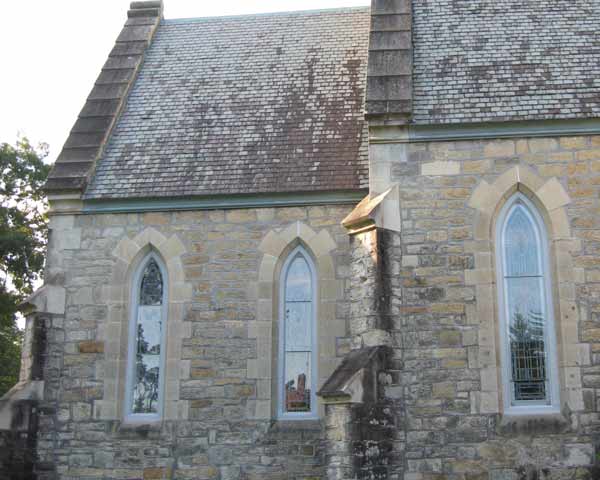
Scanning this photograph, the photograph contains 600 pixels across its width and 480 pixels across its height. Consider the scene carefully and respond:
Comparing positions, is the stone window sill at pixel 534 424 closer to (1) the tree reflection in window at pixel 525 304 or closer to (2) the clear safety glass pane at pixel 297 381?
(1) the tree reflection in window at pixel 525 304

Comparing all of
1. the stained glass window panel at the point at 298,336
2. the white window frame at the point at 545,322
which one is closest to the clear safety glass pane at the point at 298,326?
the stained glass window panel at the point at 298,336

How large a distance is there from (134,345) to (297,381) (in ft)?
9.62

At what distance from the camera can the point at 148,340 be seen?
14.2 metres

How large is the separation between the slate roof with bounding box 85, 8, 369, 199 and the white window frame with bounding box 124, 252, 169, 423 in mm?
1331

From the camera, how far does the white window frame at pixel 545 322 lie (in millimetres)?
11578

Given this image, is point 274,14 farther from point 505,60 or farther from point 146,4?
point 505,60

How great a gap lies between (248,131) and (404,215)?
439 centimetres

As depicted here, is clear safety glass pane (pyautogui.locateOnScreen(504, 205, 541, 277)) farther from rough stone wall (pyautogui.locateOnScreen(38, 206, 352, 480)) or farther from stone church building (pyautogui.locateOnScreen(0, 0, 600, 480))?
rough stone wall (pyautogui.locateOnScreen(38, 206, 352, 480))

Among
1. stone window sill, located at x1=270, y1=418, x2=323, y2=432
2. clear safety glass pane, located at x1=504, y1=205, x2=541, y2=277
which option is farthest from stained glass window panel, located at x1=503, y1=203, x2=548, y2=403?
stone window sill, located at x1=270, y1=418, x2=323, y2=432

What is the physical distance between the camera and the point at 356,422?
10.7 meters

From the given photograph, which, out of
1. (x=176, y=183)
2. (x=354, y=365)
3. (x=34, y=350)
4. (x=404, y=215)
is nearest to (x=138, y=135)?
(x=176, y=183)

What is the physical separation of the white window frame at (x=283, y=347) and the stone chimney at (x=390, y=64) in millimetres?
2812

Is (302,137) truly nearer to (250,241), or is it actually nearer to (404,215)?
(250,241)

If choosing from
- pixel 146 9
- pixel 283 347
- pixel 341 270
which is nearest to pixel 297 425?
pixel 283 347
